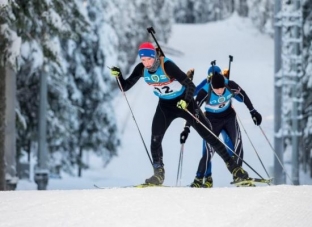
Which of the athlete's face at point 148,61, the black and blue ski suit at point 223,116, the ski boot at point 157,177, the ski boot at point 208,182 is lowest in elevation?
the ski boot at point 208,182

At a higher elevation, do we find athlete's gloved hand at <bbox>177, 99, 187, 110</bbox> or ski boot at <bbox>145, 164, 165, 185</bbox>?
athlete's gloved hand at <bbox>177, 99, 187, 110</bbox>

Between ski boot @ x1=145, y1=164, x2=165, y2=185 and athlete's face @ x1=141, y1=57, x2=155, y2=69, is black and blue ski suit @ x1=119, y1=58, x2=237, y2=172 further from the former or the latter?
athlete's face @ x1=141, y1=57, x2=155, y2=69

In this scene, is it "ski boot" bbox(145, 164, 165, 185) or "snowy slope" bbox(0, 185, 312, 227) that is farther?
"ski boot" bbox(145, 164, 165, 185)

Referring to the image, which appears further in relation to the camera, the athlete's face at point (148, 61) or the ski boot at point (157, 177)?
the ski boot at point (157, 177)

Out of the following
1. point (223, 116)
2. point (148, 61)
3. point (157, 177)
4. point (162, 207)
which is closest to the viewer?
point (162, 207)

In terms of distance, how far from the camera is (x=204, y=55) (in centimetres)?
8775

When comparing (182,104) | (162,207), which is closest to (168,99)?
(182,104)

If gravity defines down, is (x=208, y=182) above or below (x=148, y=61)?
below

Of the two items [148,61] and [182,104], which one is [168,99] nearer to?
[182,104]

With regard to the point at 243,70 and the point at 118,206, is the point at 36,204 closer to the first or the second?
the point at 118,206

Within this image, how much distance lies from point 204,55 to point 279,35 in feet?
223

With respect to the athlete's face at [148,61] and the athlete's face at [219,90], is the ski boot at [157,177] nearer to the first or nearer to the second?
the athlete's face at [219,90]

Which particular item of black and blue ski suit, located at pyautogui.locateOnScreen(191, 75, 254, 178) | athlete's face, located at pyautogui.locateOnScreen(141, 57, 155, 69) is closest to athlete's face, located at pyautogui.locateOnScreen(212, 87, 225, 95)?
black and blue ski suit, located at pyautogui.locateOnScreen(191, 75, 254, 178)

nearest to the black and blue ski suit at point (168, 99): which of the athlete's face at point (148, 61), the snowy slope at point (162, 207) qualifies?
the athlete's face at point (148, 61)
